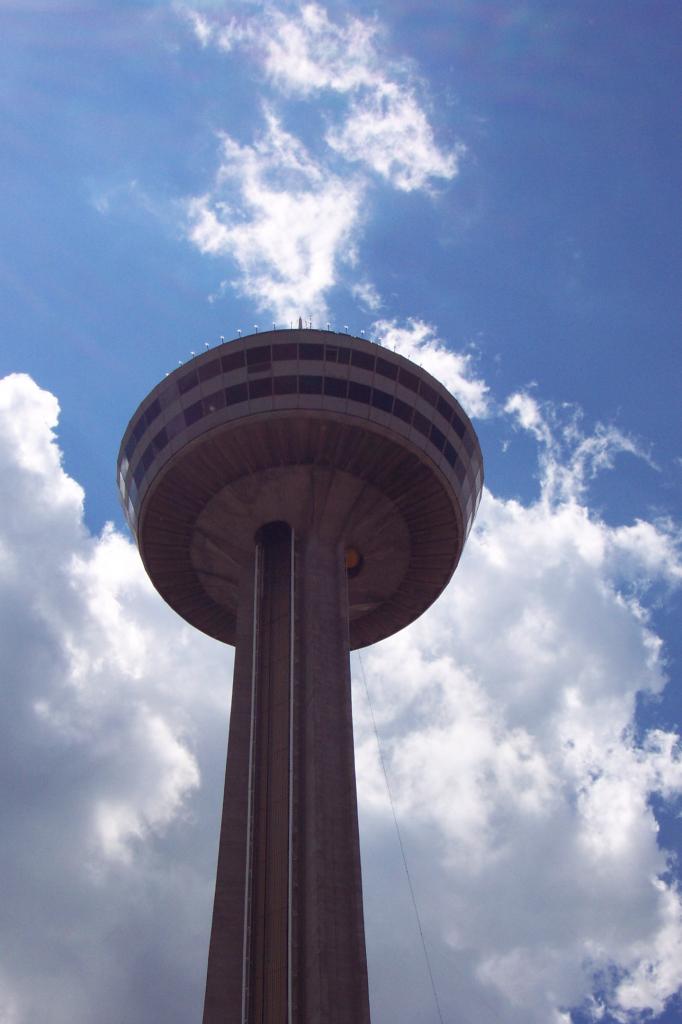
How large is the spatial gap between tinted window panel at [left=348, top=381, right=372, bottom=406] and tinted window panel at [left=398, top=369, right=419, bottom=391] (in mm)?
2607

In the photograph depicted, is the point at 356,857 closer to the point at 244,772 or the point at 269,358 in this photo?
the point at 244,772

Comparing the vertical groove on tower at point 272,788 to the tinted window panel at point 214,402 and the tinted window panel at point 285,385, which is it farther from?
the tinted window panel at point 285,385

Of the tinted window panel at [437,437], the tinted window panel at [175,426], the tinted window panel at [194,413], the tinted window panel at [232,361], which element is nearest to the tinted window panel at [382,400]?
the tinted window panel at [437,437]

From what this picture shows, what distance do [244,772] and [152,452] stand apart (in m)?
18.6

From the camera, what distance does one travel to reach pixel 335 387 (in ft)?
157

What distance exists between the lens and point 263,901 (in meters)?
38.6

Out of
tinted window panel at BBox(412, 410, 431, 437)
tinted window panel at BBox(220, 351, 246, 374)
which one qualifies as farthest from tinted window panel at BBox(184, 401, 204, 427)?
tinted window panel at BBox(412, 410, 431, 437)

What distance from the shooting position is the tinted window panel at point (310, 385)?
47.3 m

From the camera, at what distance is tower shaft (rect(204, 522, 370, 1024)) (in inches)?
1411

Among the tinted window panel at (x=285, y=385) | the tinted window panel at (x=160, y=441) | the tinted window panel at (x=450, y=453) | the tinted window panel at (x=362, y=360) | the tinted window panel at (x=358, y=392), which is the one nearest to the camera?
the tinted window panel at (x=285, y=385)

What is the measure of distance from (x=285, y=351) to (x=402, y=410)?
7262 millimetres

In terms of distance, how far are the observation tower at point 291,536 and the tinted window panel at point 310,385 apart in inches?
3.0

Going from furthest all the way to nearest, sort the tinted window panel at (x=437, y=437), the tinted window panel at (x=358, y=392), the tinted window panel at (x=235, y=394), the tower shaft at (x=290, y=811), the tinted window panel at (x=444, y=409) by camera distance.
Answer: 1. the tinted window panel at (x=444, y=409)
2. the tinted window panel at (x=437, y=437)
3. the tinted window panel at (x=358, y=392)
4. the tinted window panel at (x=235, y=394)
5. the tower shaft at (x=290, y=811)

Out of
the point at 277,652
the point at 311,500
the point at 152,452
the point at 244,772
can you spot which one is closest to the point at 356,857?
the point at 244,772
